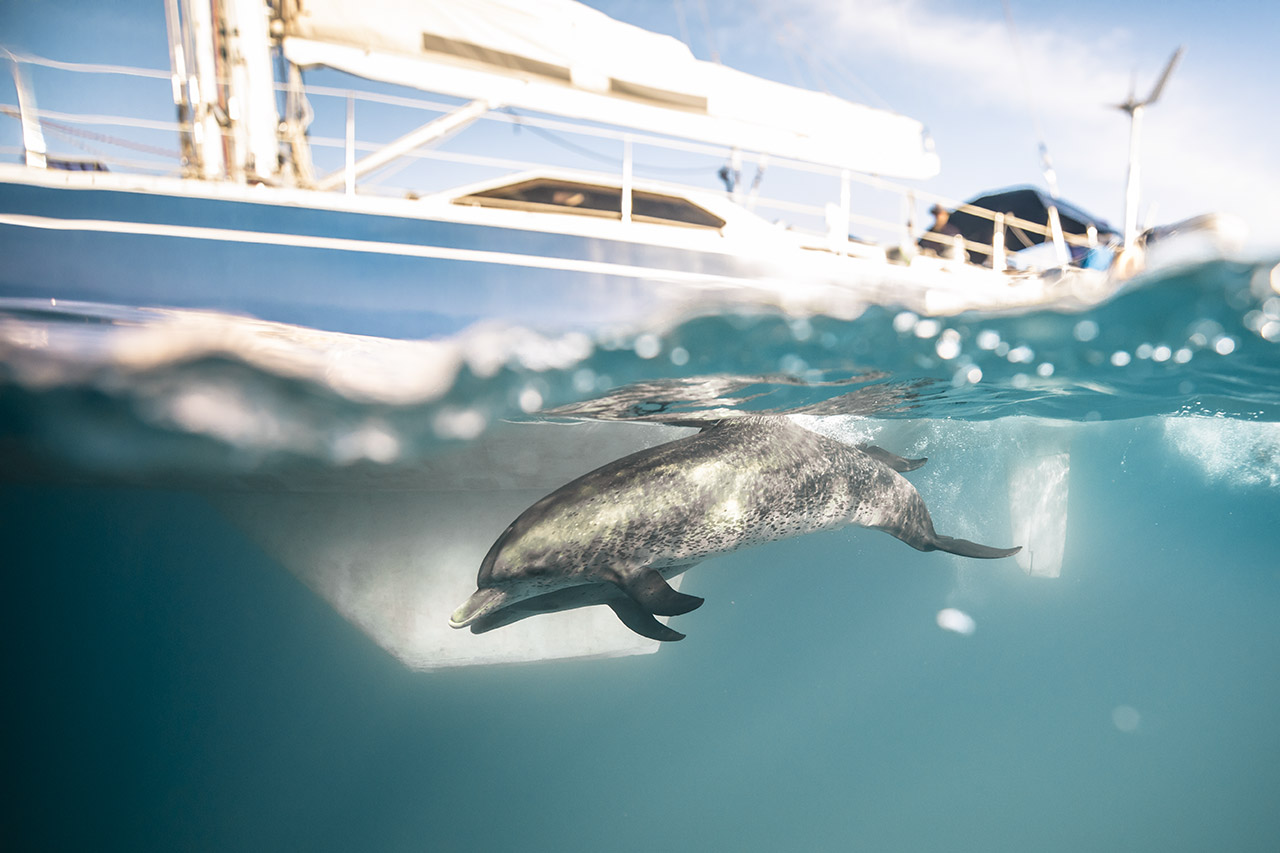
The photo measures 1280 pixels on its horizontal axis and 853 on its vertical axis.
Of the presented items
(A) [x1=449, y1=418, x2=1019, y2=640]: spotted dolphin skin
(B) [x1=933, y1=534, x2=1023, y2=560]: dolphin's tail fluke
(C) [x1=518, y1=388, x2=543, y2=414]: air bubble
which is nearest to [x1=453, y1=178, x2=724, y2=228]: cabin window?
(C) [x1=518, y1=388, x2=543, y2=414]: air bubble

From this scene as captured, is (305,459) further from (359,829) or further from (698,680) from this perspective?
(698,680)

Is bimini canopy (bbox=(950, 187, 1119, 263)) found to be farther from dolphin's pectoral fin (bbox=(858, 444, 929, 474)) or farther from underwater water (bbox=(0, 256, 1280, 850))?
dolphin's pectoral fin (bbox=(858, 444, 929, 474))

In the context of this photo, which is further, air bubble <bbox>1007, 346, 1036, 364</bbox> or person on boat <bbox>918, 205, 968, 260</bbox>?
person on boat <bbox>918, 205, 968, 260</bbox>

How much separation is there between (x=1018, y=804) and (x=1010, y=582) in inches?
290

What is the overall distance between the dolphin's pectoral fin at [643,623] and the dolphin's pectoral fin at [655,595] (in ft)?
0.18

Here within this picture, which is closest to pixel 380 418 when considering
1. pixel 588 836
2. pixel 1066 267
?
pixel 1066 267

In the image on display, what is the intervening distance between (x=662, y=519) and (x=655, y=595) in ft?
1.71

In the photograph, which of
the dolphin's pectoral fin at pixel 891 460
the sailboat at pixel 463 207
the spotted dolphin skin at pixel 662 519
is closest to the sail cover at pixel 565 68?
the sailboat at pixel 463 207

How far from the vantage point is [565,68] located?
743 centimetres

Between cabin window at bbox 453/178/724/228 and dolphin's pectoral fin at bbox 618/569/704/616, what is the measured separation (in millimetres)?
4656

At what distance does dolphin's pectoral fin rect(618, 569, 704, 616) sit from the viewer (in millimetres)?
3721

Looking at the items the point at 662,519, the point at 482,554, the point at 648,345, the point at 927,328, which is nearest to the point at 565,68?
the point at 648,345

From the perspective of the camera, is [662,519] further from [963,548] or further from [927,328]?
[927,328]

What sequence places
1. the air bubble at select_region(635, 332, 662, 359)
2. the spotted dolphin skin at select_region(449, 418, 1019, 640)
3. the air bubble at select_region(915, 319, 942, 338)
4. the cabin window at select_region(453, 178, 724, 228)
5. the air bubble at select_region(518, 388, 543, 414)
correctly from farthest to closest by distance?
the cabin window at select_region(453, 178, 724, 228) < the air bubble at select_region(518, 388, 543, 414) < the air bubble at select_region(915, 319, 942, 338) < the air bubble at select_region(635, 332, 662, 359) < the spotted dolphin skin at select_region(449, 418, 1019, 640)
